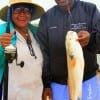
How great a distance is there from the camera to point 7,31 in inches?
180

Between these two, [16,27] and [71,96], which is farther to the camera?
[16,27]

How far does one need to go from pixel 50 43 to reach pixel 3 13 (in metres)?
0.81

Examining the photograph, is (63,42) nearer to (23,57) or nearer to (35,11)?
(23,57)

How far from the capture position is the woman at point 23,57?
4762 millimetres

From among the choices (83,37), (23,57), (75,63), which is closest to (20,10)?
(23,57)

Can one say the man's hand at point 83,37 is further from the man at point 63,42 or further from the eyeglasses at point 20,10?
the eyeglasses at point 20,10

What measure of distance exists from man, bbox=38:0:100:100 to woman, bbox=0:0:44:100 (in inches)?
4.8

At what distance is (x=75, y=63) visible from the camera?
13.5 feet

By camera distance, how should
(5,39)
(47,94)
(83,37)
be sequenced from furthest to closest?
(47,94), (5,39), (83,37)

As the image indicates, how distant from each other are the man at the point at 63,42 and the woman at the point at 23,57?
4.8 inches

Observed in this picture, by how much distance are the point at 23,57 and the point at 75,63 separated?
864mm

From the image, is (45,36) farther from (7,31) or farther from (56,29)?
(7,31)

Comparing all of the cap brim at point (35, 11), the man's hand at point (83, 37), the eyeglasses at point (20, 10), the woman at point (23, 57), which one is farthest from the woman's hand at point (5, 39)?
the cap brim at point (35, 11)

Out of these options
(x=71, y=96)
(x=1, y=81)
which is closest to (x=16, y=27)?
(x=1, y=81)
